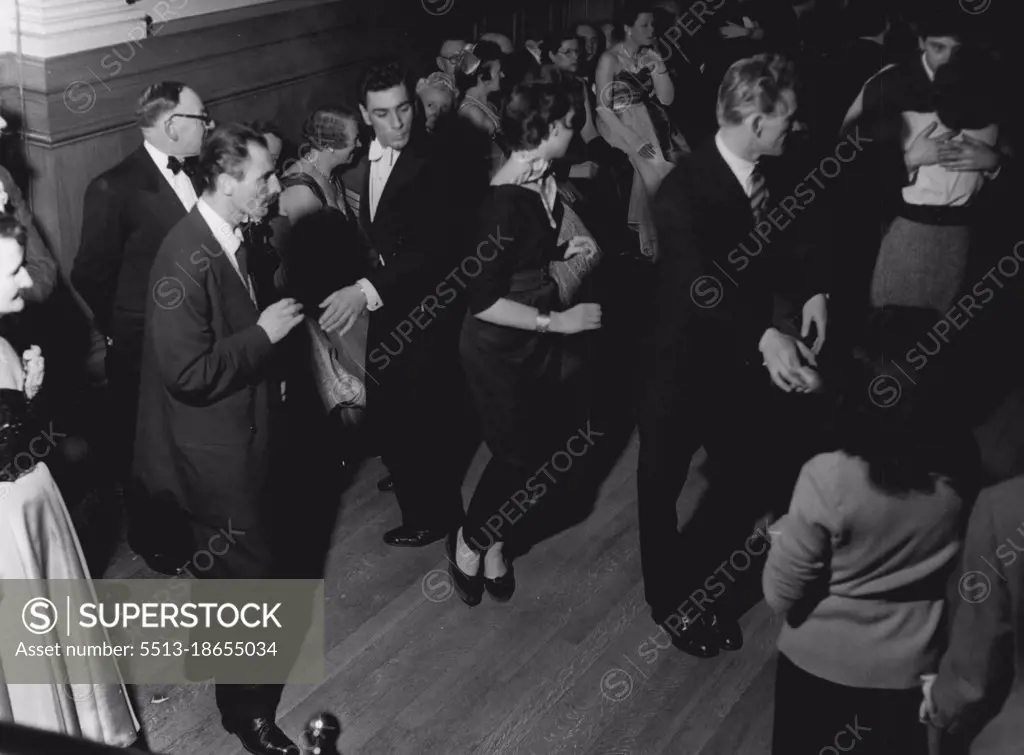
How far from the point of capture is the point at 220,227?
269 cm

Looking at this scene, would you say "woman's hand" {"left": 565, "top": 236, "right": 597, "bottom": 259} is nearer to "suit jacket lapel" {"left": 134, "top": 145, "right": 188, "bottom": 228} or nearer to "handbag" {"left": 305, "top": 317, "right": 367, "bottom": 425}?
"handbag" {"left": 305, "top": 317, "right": 367, "bottom": 425}

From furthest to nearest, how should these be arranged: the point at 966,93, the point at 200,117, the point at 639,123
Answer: the point at 639,123
the point at 966,93
the point at 200,117

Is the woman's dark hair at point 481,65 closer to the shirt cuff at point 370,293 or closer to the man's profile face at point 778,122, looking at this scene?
the shirt cuff at point 370,293

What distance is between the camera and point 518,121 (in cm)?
306

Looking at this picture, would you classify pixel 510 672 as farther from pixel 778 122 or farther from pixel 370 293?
pixel 778 122

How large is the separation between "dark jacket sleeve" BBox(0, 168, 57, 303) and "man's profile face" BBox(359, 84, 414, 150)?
3.92 ft

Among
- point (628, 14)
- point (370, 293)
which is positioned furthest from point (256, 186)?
point (628, 14)

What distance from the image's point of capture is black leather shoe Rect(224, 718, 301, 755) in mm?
2918

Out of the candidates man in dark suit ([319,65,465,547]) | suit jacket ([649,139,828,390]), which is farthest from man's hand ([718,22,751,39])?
suit jacket ([649,139,828,390])

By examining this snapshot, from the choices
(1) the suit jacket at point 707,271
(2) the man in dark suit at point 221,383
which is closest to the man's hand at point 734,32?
(1) the suit jacket at point 707,271

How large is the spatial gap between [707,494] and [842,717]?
1.87 metres

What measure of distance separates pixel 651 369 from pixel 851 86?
4.00 meters

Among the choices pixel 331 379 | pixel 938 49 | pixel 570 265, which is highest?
pixel 938 49

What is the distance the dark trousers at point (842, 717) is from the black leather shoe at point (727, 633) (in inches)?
35.4
